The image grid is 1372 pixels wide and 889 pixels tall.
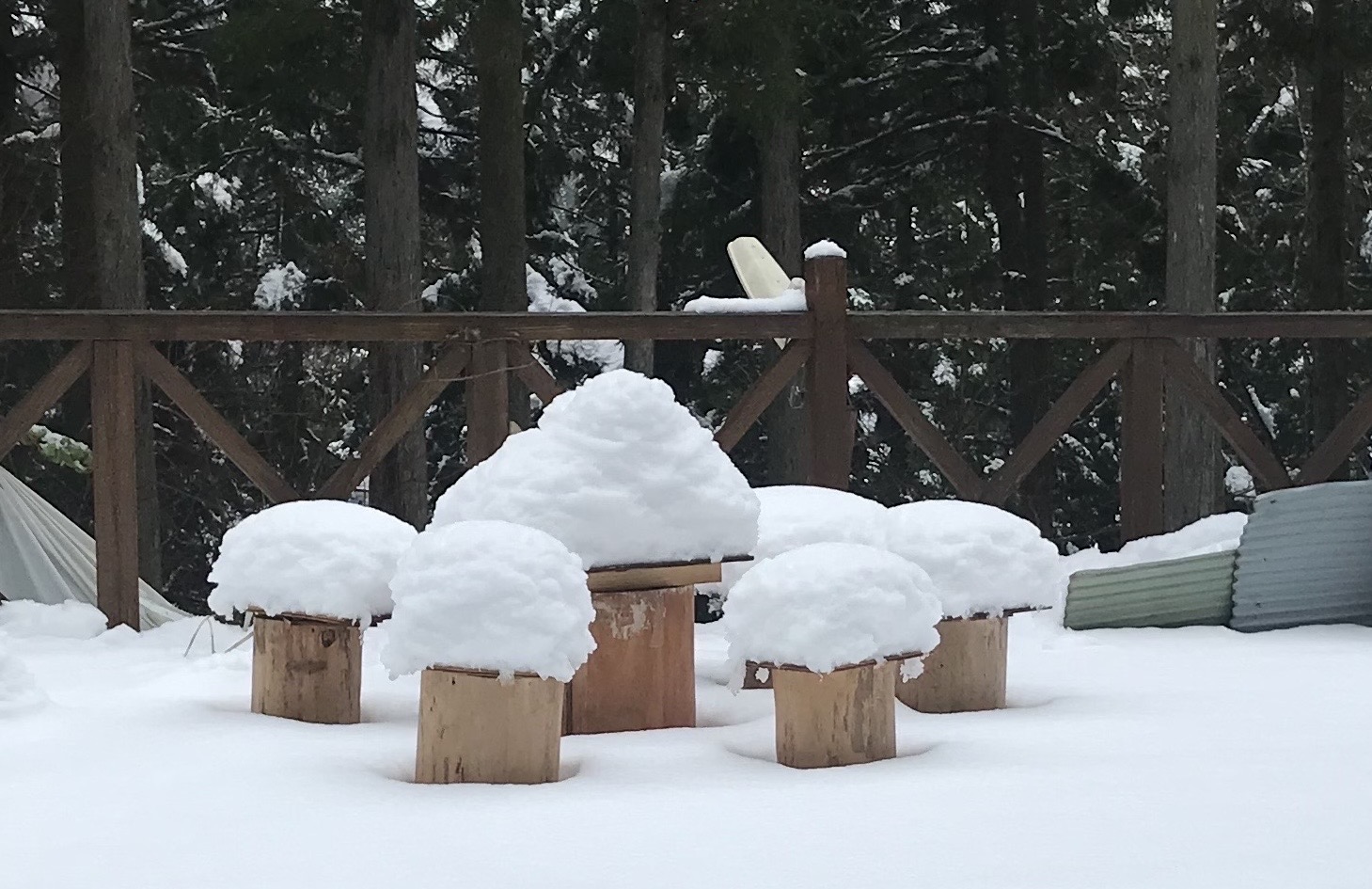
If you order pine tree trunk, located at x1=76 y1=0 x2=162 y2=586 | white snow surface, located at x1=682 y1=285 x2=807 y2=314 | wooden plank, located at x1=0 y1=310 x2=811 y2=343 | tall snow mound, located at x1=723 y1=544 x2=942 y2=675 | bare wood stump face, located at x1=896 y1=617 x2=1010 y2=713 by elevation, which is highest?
pine tree trunk, located at x1=76 y1=0 x2=162 y2=586

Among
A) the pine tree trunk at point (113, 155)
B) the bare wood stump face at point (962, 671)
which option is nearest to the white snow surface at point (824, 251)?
the bare wood stump face at point (962, 671)

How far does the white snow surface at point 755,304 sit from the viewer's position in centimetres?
556

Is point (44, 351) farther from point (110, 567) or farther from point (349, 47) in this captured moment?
point (110, 567)

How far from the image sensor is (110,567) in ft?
16.5

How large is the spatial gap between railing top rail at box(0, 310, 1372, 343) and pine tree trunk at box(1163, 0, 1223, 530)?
4176 mm

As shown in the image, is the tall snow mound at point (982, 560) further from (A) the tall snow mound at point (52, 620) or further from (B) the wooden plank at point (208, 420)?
(A) the tall snow mound at point (52, 620)

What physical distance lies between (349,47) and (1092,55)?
637cm

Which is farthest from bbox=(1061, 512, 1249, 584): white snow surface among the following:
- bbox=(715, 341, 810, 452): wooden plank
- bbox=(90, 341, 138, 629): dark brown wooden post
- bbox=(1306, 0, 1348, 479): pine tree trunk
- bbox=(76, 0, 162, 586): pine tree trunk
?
bbox=(1306, 0, 1348, 479): pine tree trunk

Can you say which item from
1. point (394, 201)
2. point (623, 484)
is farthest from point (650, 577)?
point (394, 201)

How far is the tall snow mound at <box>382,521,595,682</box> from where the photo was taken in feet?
8.65

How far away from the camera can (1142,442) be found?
6.05 m

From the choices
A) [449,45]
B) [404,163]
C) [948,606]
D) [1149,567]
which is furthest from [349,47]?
[948,606]

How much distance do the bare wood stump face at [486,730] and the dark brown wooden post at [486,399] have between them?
106 inches

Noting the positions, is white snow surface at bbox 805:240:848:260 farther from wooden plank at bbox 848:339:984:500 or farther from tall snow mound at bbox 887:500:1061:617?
tall snow mound at bbox 887:500:1061:617
